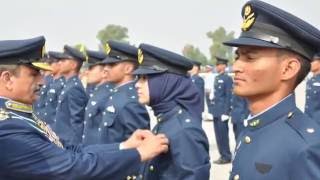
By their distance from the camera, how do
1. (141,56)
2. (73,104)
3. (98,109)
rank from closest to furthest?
(141,56) < (98,109) < (73,104)

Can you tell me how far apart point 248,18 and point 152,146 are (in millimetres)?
1152

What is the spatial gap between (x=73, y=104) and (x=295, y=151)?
548cm

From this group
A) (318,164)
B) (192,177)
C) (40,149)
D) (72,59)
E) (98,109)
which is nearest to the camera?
(318,164)

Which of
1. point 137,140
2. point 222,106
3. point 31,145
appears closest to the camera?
point 31,145

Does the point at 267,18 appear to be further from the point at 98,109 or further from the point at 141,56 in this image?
the point at 98,109

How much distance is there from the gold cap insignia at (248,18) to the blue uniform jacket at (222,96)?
814 cm

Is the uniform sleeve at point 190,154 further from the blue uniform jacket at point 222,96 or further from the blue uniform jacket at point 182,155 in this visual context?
the blue uniform jacket at point 222,96

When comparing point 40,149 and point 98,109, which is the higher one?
point 40,149

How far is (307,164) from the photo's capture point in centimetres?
203

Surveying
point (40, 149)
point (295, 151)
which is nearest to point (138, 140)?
point (40, 149)

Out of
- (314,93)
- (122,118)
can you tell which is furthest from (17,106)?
(314,93)

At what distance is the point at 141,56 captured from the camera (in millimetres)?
4090

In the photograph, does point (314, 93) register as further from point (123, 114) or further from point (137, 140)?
point (137, 140)

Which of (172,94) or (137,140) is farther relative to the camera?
(172,94)
